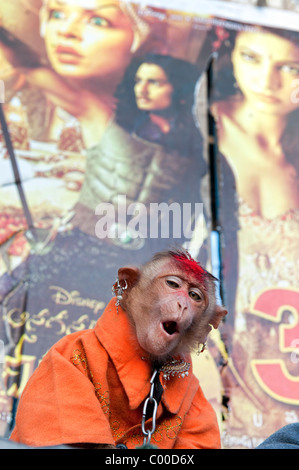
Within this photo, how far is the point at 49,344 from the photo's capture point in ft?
10.1

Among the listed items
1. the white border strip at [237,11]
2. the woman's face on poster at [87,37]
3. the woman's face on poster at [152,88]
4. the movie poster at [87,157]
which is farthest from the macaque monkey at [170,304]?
the white border strip at [237,11]

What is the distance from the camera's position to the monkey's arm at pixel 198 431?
1.68 metres

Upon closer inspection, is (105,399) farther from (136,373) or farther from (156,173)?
(156,173)

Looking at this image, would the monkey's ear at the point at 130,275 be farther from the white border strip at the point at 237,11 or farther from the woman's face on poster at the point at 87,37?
the white border strip at the point at 237,11

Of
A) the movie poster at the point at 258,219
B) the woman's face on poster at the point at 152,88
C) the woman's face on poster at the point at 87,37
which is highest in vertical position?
the woman's face on poster at the point at 87,37

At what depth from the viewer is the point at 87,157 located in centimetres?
352

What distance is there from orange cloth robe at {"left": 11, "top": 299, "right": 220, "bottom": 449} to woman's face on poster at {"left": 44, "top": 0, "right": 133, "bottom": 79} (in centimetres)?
237

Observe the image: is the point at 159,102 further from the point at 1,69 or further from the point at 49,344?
the point at 49,344

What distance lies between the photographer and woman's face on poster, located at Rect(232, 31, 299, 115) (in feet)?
13.0

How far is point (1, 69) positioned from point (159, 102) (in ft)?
3.52

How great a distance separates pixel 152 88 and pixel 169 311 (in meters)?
2.49

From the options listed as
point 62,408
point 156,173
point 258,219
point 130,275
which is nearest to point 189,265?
point 130,275
